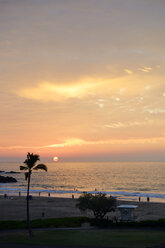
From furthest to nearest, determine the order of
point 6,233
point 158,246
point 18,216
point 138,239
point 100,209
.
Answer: point 18,216, point 100,209, point 6,233, point 138,239, point 158,246

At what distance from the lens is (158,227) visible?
1230 inches

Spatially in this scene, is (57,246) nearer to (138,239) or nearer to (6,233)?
(138,239)

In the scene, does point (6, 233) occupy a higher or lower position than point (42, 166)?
lower

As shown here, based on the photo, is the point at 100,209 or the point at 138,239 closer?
the point at 138,239

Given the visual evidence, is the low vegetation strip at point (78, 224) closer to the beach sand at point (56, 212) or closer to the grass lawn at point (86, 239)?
the grass lawn at point (86, 239)

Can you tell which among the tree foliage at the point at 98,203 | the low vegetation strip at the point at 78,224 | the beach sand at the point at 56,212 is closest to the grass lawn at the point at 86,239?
the low vegetation strip at the point at 78,224

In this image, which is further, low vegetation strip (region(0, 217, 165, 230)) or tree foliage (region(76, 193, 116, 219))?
tree foliage (region(76, 193, 116, 219))

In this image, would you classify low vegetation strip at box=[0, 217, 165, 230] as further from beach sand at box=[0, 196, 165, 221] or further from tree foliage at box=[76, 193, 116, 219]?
beach sand at box=[0, 196, 165, 221]

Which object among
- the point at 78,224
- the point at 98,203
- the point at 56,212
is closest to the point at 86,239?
the point at 78,224

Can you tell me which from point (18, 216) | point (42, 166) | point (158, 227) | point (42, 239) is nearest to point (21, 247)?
point (42, 239)

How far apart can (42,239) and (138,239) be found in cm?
812

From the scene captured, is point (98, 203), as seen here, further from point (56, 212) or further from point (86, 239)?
point (56, 212)

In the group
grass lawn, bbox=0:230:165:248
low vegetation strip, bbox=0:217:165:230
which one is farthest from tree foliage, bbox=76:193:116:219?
grass lawn, bbox=0:230:165:248

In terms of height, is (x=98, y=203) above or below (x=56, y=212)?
above
